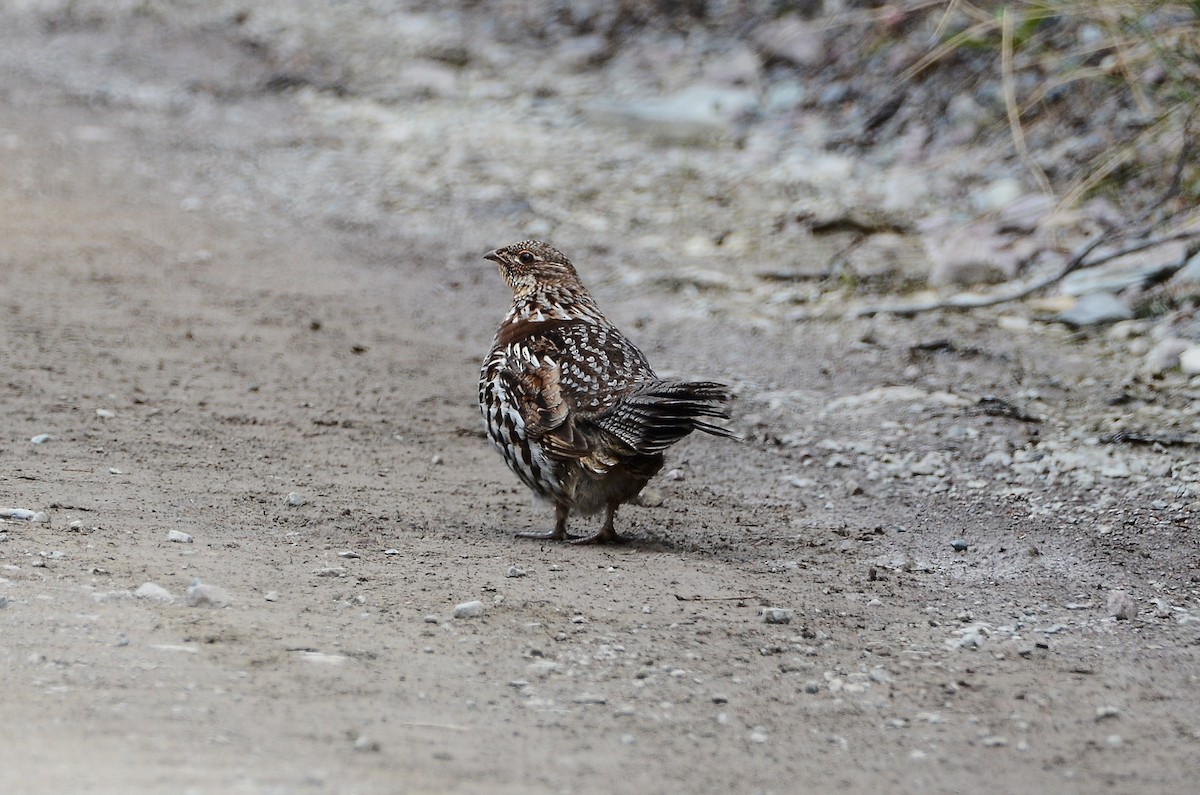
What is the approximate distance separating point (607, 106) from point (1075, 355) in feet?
17.8

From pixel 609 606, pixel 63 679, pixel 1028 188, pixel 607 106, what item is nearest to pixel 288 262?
pixel 607 106

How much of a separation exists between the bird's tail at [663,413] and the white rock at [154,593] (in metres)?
1.62

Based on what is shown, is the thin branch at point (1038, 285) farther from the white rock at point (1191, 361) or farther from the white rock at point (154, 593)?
the white rock at point (154, 593)

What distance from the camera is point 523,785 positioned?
10.7 feet

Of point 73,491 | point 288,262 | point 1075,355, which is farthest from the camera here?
point 288,262

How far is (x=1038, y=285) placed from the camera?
7.79m

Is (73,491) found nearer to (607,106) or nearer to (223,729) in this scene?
(223,729)

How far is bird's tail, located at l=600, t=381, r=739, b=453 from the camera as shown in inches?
195

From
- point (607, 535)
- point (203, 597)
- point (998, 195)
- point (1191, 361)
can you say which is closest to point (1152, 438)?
point (1191, 361)

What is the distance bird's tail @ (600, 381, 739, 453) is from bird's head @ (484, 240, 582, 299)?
3.57 feet

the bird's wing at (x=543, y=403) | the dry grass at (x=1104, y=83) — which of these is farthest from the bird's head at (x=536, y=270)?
the dry grass at (x=1104, y=83)

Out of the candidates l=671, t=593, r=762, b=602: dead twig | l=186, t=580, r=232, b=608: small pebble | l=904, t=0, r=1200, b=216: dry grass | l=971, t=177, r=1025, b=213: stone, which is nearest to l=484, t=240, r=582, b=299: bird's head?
l=671, t=593, r=762, b=602: dead twig

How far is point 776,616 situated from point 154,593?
5.90 feet

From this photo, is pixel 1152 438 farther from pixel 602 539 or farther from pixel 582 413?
pixel 582 413
